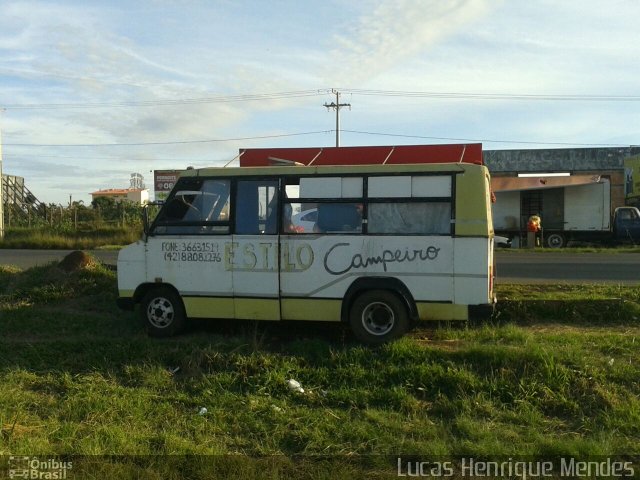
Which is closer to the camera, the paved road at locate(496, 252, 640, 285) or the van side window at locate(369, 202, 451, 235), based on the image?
the van side window at locate(369, 202, 451, 235)

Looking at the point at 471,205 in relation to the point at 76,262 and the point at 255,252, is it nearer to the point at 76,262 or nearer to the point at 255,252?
the point at 255,252

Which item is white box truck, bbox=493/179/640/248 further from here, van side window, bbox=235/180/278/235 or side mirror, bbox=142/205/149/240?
side mirror, bbox=142/205/149/240

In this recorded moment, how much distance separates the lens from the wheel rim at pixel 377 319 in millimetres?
7082

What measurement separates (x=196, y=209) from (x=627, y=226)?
22.9 meters

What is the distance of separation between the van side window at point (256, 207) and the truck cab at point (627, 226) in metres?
22.3

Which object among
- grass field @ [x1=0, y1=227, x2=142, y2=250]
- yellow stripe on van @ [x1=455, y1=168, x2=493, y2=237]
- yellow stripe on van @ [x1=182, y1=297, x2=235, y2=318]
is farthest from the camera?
grass field @ [x1=0, y1=227, x2=142, y2=250]

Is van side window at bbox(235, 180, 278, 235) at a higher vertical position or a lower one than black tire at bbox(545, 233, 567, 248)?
higher

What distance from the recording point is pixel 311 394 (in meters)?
5.75

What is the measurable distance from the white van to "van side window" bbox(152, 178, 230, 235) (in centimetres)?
1

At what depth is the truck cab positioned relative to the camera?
25016 mm

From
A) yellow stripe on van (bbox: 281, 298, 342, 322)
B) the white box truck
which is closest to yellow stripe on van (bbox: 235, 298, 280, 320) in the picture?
yellow stripe on van (bbox: 281, 298, 342, 322)

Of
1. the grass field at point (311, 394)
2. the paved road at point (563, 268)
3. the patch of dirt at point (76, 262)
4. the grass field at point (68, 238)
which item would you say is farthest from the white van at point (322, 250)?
the grass field at point (68, 238)

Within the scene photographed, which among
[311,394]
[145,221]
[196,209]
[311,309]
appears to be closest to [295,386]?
[311,394]

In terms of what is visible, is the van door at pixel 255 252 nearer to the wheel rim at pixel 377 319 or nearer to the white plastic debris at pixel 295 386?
the wheel rim at pixel 377 319
